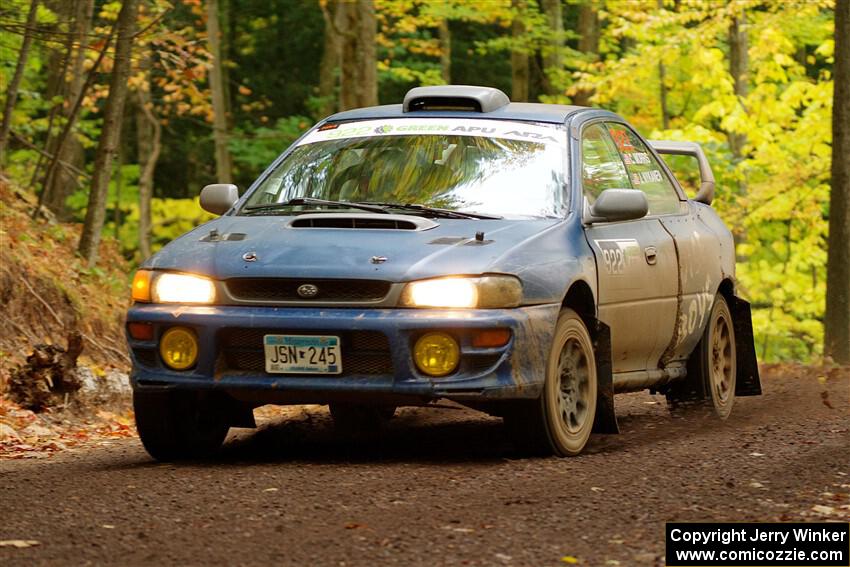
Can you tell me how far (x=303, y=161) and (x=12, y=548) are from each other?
378 cm

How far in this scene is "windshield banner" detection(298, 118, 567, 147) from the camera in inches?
319

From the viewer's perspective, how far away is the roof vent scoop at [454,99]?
27.6 ft

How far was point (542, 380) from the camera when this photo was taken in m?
6.84

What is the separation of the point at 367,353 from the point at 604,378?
159 cm

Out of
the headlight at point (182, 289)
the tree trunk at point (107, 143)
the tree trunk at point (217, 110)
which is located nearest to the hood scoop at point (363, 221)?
the headlight at point (182, 289)

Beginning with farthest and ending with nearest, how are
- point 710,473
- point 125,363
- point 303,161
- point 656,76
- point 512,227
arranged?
point 656,76
point 125,363
point 303,161
point 512,227
point 710,473

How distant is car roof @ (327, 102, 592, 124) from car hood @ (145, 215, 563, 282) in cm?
117

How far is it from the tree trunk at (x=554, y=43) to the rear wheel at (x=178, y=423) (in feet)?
75.3

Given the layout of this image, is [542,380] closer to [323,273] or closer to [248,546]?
[323,273]

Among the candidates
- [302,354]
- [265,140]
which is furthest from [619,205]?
[265,140]

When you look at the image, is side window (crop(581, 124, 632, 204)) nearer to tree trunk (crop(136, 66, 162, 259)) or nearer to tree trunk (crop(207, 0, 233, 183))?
tree trunk (crop(136, 66, 162, 259))

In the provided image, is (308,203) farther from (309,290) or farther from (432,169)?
(309,290)

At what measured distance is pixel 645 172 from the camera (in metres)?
9.19

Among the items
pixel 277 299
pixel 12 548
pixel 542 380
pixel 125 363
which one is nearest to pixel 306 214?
pixel 277 299
